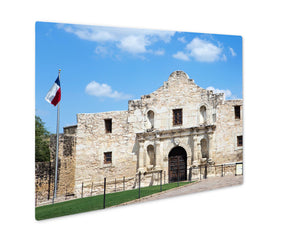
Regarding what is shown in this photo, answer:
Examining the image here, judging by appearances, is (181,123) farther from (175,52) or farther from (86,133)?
(86,133)

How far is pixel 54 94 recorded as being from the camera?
720cm

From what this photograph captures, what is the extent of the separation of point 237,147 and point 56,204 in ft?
14.8

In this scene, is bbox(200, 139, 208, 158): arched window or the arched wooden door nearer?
the arched wooden door

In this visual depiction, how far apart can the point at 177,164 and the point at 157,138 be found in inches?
30.6

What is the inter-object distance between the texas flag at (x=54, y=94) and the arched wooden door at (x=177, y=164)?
320cm

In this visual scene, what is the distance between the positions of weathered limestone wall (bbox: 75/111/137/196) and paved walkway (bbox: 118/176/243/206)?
2.27 ft

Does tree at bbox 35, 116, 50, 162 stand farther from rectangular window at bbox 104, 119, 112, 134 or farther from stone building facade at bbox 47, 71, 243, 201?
rectangular window at bbox 104, 119, 112, 134

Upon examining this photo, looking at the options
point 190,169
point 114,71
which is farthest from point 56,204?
point 190,169

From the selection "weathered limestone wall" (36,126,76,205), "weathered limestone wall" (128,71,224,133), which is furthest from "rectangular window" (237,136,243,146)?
"weathered limestone wall" (36,126,76,205)

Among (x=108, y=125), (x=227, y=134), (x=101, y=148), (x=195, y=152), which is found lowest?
(x=195, y=152)

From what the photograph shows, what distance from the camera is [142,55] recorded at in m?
8.45

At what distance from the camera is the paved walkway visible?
28.3ft

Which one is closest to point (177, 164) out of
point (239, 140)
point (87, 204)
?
point (239, 140)

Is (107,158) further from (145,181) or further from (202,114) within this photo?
(202,114)
